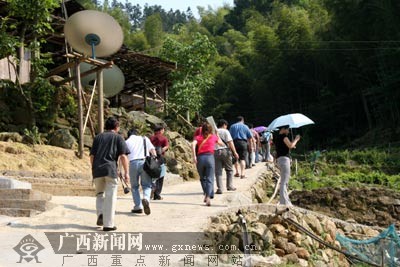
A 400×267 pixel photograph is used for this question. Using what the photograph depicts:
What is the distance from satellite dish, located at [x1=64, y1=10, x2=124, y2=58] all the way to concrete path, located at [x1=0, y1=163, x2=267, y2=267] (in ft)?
14.3

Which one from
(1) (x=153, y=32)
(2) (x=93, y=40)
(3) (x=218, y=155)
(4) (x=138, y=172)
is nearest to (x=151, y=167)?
(4) (x=138, y=172)

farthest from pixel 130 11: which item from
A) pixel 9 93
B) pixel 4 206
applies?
pixel 4 206

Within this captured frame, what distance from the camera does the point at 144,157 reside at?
7.79 m

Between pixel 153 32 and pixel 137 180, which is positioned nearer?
pixel 137 180

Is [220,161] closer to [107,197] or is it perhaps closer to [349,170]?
[107,197]

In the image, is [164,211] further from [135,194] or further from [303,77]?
[303,77]

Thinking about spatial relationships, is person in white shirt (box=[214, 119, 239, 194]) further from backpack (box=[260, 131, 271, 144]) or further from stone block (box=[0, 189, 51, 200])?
backpack (box=[260, 131, 271, 144])

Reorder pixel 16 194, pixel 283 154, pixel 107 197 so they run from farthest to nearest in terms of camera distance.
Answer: pixel 283 154 < pixel 16 194 < pixel 107 197

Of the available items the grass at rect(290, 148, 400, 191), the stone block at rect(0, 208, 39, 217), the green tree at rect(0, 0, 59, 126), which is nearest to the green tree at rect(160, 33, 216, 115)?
the grass at rect(290, 148, 400, 191)

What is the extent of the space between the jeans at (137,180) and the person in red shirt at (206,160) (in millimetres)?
1030

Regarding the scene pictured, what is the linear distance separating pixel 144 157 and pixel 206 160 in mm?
1090

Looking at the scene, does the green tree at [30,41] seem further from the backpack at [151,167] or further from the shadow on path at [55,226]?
the shadow on path at [55,226]

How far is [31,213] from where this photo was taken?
7.38 metres

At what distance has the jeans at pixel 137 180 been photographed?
7.66 meters
